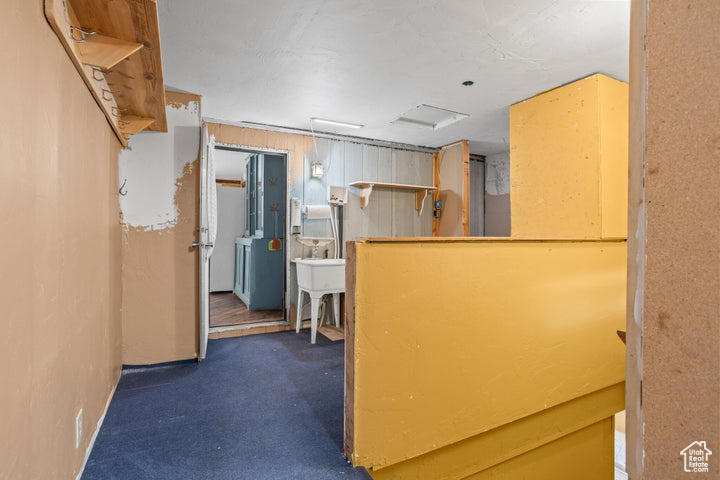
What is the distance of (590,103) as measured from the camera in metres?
2.56

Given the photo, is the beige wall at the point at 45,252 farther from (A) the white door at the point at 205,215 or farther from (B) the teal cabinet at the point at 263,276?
(B) the teal cabinet at the point at 263,276

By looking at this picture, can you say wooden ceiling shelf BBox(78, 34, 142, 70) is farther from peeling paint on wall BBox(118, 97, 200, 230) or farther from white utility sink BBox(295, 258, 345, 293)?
white utility sink BBox(295, 258, 345, 293)

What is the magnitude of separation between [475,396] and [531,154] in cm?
207

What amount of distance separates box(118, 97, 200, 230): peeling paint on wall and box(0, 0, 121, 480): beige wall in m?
0.94

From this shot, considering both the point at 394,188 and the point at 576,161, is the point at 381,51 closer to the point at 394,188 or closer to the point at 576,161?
the point at 576,161

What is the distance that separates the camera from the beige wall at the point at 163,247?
9.12ft

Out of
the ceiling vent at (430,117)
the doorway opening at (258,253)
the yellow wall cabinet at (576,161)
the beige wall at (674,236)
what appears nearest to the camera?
the beige wall at (674,236)

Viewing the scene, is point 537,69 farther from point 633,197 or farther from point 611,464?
point 611,464

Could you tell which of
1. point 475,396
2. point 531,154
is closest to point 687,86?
point 475,396

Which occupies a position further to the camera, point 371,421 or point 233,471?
point 233,471

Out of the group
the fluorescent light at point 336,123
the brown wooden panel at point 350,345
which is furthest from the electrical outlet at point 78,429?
the fluorescent light at point 336,123

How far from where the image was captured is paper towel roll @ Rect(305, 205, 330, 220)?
391 cm

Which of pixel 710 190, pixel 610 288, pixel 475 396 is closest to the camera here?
pixel 710 190
